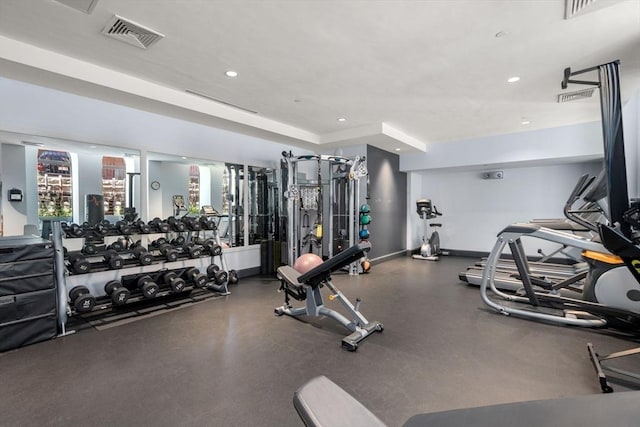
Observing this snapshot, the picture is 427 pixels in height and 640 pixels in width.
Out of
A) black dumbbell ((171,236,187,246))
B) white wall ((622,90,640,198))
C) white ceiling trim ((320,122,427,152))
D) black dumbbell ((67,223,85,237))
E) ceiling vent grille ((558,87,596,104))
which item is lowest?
black dumbbell ((171,236,187,246))

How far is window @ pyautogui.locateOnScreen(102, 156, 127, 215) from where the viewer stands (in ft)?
13.0

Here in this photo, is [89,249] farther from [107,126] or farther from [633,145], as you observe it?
[633,145]

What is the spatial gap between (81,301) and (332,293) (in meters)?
2.64

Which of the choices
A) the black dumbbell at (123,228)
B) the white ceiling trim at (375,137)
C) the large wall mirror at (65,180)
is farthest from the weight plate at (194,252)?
the white ceiling trim at (375,137)

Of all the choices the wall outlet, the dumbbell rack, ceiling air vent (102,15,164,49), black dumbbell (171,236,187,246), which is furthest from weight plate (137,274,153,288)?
the wall outlet

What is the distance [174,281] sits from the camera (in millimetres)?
3838

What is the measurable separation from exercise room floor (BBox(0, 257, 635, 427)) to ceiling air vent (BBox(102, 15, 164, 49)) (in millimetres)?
2871

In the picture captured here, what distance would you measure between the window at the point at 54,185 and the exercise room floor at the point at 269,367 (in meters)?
1.61

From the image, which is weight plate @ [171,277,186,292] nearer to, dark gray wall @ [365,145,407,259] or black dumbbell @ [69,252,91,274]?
black dumbbell @ [69,252,91,274]

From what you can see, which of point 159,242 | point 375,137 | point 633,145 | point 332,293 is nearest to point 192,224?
point 159,242

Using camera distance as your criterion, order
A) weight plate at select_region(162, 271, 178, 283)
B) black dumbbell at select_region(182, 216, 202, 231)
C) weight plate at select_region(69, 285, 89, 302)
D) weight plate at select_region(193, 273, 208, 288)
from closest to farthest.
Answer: weight plate at select_region(69, 285, 89, 302) < weight plate at select_region(162, 271, 178, 283) < weight plate at select_region(193, 273, 208, 288) < black dumbbell at select_region(182, 216, 202, 231)

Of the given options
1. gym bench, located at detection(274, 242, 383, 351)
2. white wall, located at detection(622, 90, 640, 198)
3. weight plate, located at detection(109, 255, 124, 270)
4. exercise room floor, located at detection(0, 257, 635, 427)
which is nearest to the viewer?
exercise room floor, located at detection(0, 257, 635, 427)

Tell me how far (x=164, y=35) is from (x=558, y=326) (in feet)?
16.5

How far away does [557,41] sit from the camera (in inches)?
110
